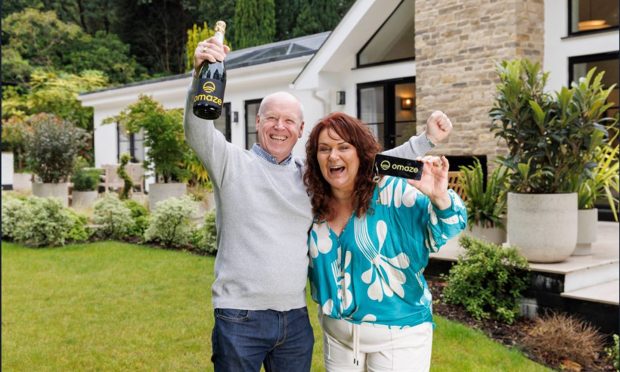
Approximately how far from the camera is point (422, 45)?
8.55 meters

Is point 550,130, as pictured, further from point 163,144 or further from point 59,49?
point 59,49

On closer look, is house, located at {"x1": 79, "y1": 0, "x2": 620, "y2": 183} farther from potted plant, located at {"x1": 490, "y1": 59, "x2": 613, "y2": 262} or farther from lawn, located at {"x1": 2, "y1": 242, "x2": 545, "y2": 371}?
lawn, located at {"x1": 2, "y1": 242, "x2": 545, "y2": 371}

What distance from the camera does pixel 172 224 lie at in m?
8.04

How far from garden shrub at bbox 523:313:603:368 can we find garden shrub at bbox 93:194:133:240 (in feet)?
19.8

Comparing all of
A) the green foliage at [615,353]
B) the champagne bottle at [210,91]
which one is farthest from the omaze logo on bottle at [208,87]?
the green foliage at [615,353]

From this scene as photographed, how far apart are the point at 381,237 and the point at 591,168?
3.83 m

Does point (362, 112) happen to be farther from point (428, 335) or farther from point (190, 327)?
point (428, 335)

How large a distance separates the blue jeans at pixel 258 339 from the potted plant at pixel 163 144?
8.29 meters

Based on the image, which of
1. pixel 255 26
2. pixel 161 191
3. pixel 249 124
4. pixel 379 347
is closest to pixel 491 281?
pixel 379 347

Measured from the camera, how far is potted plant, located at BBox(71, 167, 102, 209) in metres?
12.2

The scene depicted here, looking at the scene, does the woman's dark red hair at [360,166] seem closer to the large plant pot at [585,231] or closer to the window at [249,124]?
the large plant pot at [585,231]

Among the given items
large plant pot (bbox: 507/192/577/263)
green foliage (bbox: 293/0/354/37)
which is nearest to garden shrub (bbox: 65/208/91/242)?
large plant pot (bbox: 507/192/577/263)

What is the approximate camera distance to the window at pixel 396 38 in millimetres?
9584

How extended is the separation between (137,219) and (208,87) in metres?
7.63
